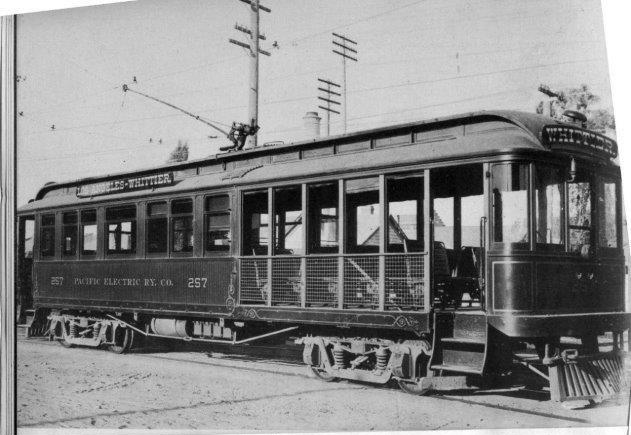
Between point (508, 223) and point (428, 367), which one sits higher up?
point (508, 223)

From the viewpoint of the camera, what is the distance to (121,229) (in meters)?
10.9

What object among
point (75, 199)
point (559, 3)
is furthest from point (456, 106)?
point (75, 199)

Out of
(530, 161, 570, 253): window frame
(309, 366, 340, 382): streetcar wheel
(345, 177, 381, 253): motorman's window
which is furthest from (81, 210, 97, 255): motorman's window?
(530, 161, 570, 253): window frame

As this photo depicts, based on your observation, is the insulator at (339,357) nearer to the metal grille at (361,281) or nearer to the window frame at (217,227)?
the metal grille at (361,281)

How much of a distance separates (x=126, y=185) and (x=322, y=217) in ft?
11.2

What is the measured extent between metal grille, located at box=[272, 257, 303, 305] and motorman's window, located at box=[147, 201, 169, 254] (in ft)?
7.37

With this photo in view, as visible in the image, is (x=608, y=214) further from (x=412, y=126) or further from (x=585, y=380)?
(x=412, y=126)

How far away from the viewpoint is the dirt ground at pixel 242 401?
6.83 m

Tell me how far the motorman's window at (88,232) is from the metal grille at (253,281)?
3408mm

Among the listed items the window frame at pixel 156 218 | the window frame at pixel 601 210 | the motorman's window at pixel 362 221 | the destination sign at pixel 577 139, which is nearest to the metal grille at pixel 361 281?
the motorman's window at pixel 362 221

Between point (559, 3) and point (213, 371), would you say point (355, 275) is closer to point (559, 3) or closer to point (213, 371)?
point (213, 371)

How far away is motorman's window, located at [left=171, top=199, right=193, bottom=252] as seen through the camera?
995cm

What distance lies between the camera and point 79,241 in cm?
1165

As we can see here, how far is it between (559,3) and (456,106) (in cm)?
178
